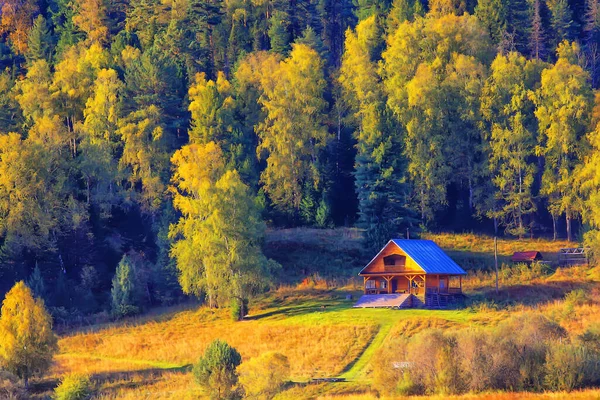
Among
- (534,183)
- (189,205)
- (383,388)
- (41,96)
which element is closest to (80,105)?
(41,96)

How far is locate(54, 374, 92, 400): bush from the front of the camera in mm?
54094

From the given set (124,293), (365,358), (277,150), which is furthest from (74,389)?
(277,150)

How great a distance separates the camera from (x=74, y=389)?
54.3 m

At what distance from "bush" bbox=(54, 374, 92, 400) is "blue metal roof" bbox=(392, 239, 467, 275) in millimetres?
24836

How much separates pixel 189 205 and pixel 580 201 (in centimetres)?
2682

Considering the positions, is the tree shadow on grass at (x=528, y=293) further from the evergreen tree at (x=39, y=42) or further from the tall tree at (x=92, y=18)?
the evergreen tree at (x=39, y=42)

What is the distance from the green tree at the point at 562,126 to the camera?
82.6 m

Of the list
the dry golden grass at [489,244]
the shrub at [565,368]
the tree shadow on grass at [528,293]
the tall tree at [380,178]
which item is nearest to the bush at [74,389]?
the shrub at [565,368]

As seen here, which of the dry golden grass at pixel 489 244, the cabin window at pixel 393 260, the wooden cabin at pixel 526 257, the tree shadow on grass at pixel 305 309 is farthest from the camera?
the dry golden grass at pixel 489 244

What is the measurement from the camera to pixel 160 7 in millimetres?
105188

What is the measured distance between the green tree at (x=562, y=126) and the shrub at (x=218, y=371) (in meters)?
37.8

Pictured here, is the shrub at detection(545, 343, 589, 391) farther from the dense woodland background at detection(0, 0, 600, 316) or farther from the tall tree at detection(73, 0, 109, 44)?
the tall tree at detection(73, 0, 109, 44)

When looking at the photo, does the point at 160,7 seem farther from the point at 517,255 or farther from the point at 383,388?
the point at 383,388

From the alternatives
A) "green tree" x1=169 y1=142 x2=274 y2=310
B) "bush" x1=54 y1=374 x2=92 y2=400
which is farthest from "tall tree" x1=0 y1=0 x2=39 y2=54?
"bush" x1=54 y1=374 x2=92 y2=400
